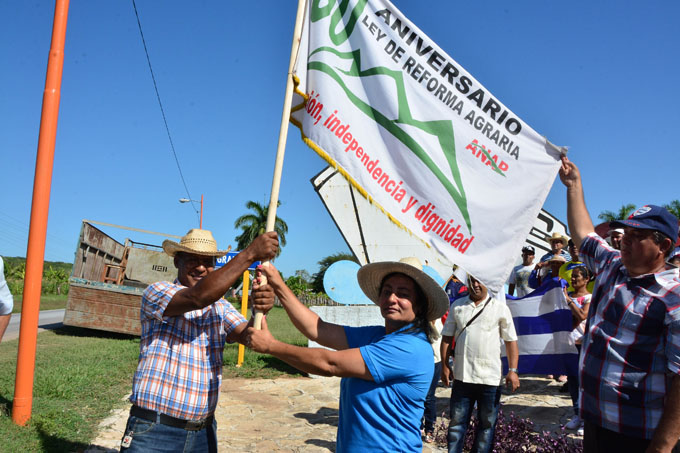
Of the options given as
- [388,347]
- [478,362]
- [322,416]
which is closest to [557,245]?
[478,362]

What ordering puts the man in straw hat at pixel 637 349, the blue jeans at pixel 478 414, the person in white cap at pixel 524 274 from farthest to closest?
the person in white cap at pixel 524 274 → the blue jeans at pixel 478 414 → the man in straw hat at pixel 637 349

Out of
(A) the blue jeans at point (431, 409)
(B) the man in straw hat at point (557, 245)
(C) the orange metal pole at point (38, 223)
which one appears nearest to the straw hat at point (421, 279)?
(A) the blue jeans at point (431, 409)

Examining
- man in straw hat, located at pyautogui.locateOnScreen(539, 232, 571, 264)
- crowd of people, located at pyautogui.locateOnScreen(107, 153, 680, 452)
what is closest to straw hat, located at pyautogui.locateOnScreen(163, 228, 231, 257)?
crowd of people, located at pyautogui.locateOnScreen(107, 153, 680, 452)

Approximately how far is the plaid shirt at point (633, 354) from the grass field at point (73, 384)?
4579 mm

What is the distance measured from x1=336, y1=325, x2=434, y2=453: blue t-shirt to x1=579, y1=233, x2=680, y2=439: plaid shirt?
1.02m

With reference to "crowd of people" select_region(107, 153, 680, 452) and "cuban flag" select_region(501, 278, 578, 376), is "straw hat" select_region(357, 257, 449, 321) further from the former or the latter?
"cuban flag" select_region(501, 278, 578, 376)

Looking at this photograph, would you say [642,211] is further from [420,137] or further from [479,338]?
[479,338]

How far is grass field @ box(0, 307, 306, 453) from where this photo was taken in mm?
4992

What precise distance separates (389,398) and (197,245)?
140 centimetres

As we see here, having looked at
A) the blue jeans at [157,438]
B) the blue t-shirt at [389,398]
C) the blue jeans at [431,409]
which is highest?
the blue t-shirt at [389,398]

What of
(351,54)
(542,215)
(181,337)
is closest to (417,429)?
(181,337)

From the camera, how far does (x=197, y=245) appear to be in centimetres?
299

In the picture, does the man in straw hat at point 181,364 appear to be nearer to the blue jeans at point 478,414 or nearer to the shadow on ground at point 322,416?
the blue jeans at point 478,414

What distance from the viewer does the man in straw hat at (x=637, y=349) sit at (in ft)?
8.21
